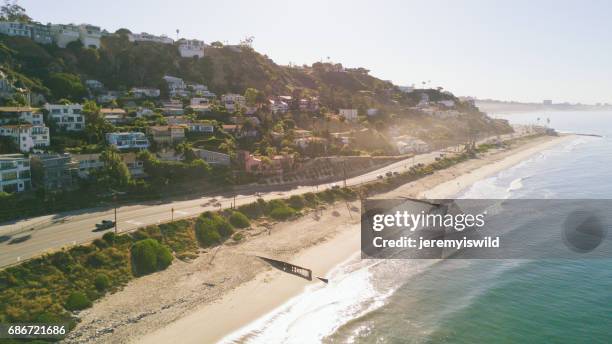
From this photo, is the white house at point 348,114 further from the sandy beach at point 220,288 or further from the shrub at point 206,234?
the shrub at point 206,234

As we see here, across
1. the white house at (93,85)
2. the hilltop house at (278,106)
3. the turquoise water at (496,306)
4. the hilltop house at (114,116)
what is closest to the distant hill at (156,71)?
the white house at (93,85)

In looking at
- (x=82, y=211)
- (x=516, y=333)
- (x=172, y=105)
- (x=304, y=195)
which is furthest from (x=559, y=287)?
(x=172, y=105)

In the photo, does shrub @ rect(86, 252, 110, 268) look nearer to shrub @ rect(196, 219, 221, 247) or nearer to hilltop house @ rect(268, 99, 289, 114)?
shrub @ rect(196, 219, 221, 247)

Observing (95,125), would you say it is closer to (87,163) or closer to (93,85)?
(87,163)

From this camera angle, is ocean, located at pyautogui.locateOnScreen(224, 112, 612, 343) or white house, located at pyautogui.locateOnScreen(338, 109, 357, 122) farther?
white house, located at pyautogui.locateOnScreen(338, 109, 357, 122)

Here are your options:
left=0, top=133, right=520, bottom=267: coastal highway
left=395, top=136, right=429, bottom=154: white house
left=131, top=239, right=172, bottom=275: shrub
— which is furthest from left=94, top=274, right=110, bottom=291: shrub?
left=395, top=136, right=429, bottom=154: white house

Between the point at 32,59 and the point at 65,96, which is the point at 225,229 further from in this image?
the point at 32,59
